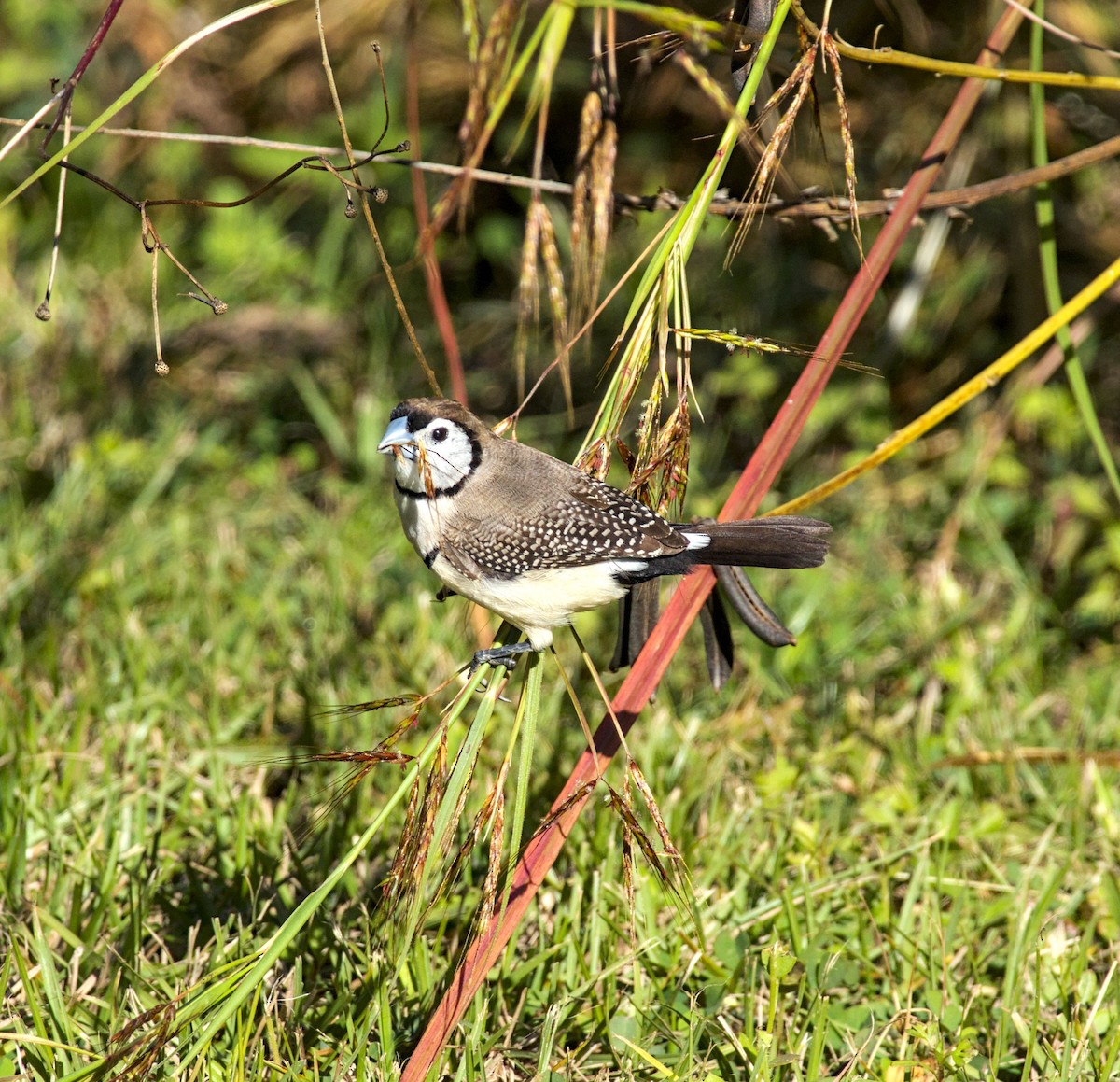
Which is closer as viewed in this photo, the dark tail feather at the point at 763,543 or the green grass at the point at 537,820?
the dark tail feather at the point at 763,543

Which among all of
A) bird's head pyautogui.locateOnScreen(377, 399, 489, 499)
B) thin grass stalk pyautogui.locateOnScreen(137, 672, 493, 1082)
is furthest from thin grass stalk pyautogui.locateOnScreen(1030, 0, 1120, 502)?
thin grass stalk pyautogui.locateOnScreen(137, 672, 493, 1082)

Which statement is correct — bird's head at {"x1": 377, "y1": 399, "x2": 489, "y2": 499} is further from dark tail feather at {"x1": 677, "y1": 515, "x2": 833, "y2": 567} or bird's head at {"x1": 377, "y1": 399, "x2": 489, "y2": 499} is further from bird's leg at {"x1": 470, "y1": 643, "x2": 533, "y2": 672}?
dark tail feather at {"x1": 677, "y1": 515, "x2": 833, "y2": 567}

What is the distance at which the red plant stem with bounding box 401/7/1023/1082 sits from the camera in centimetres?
212

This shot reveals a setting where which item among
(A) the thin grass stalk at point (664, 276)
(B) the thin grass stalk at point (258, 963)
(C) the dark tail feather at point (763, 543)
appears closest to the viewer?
(B) the thin grass stalk at point (258, 963)

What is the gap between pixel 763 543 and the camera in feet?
7.59

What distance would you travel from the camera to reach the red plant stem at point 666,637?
83.4 inches

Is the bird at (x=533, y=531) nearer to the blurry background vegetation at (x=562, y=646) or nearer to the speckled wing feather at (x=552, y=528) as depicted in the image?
the speckled wing feather at (x=552, y=528)

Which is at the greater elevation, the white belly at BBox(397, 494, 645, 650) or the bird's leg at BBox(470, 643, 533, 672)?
the white belly at BBox(397, 494, 645, 650)

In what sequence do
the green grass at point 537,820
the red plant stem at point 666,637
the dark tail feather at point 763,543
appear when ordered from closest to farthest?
the red plant stem at point 666,637 < the dark tail feather at point 763,543 < the green grass at point 537,820

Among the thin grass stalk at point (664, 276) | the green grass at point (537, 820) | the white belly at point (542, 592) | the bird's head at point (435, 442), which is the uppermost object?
the thin grass stalk at point (664, 276)

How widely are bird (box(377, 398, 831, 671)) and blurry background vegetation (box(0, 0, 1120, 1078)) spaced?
0.60m

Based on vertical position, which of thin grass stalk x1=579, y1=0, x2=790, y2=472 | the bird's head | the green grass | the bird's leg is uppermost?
thin grass stalk x1=579, y1=0, x2=790, y2=472

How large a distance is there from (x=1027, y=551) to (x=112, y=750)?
3293 mm

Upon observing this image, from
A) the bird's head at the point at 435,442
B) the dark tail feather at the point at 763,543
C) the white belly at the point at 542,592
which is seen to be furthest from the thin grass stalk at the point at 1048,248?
the bird's head at the point at 435,442
